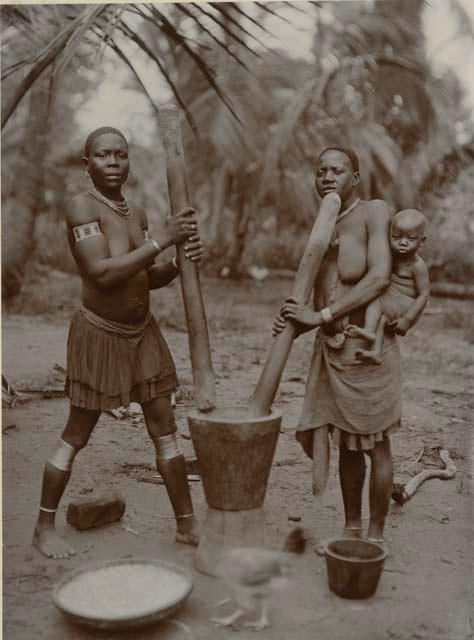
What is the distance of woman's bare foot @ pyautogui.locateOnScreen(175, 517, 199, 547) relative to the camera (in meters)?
3.03

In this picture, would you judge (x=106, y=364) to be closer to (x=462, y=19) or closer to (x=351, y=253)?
(x=351, y=253)

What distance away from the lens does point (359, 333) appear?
9.11ft

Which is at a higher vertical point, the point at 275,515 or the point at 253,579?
the point at 253,579

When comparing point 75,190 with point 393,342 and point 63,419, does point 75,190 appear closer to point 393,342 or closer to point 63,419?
point 63,419

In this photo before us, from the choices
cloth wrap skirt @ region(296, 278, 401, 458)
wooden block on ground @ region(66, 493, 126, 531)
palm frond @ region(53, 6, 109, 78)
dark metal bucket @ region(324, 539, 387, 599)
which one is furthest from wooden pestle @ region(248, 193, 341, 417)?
palm frond @ region(53, 6, 109, 78)

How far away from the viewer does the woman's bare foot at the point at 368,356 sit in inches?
109

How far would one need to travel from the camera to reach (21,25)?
3.57 m

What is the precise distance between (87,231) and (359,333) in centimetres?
114

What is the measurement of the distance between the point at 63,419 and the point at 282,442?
4.54 feet

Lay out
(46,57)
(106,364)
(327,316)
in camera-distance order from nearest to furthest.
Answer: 1. (327,316)
2. (106,364)
3. (46,57)

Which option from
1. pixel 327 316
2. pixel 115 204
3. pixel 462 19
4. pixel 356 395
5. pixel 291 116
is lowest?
pixel 356 395

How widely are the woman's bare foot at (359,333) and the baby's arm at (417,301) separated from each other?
0.39 feet

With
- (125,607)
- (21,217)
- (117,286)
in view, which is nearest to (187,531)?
(125,607)

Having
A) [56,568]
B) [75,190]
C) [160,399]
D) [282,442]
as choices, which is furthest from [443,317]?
[56,568]
